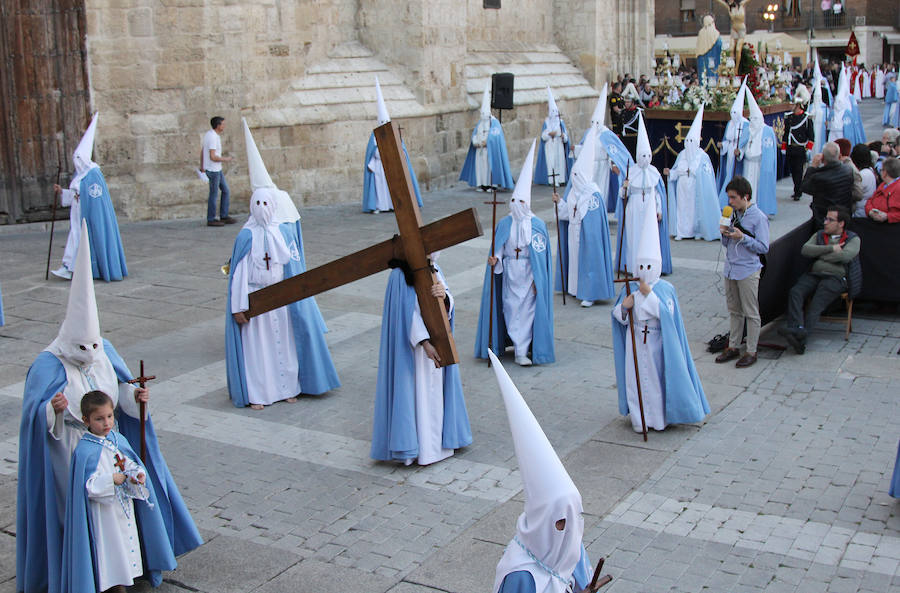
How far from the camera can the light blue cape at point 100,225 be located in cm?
1244

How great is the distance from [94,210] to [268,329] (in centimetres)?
497

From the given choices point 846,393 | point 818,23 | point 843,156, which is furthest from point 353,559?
point 818,23

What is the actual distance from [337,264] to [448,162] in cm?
Answer: 1384

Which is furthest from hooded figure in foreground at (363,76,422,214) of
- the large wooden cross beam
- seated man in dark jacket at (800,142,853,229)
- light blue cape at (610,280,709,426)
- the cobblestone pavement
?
the large wooden cross beam

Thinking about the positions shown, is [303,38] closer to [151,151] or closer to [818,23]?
[151,151]

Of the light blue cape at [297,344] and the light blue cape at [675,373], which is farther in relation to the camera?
the light blue cape at [297,344]

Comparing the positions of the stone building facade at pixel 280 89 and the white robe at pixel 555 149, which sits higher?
the stone building facade at pixel 280 89

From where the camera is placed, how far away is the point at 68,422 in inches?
207

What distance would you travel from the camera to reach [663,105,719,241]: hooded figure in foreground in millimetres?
15000

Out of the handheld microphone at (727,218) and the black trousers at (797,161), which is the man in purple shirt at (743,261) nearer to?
the handheld microphone at (727,218)

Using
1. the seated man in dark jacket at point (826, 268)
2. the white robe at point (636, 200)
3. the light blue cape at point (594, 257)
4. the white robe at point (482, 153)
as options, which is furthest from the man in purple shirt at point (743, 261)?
the white robe at point (482, 153)

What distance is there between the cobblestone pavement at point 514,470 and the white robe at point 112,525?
0.50 meters

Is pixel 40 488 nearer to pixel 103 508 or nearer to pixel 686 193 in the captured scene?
pixel 103 508

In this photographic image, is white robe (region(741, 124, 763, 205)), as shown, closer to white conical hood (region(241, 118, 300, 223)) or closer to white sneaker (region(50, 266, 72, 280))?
Result: white conical hood (region(241, 118, 300, 223))
